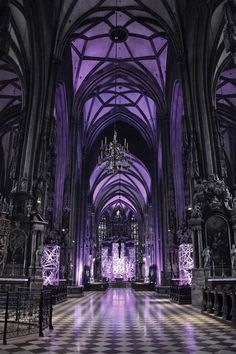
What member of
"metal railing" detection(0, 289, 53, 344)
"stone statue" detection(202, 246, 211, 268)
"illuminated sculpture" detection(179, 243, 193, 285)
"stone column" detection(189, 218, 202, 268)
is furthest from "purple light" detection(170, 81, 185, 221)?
"metal railing" detection(0, 289, 53, 344)

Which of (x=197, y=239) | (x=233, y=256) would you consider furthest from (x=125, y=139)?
(x=233, y=256)

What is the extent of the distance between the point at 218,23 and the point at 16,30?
39.4ft

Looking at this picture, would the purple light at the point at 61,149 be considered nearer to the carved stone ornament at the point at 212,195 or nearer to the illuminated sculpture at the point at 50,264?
the illuminated sculpture at the point at 50,264

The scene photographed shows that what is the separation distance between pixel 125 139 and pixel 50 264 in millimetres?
10762

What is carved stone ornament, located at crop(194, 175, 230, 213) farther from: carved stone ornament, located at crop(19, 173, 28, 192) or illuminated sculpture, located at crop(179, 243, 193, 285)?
carved stone ornament, located at crop(19, 173, 28, 192)

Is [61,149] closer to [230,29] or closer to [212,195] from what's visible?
[212,195]

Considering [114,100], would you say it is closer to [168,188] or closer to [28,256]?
[168,188]

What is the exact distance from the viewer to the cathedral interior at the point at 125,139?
14.1 metres

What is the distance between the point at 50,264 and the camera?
1914 centimetres

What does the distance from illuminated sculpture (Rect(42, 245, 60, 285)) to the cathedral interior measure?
9 cm

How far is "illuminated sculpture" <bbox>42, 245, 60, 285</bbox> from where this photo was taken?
61.5 ft

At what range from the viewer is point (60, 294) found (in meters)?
17.9

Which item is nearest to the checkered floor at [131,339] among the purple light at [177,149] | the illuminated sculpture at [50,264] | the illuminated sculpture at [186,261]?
the illuminated sculpture at [50,264]

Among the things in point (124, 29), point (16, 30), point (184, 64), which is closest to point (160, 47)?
point (124, 29)
